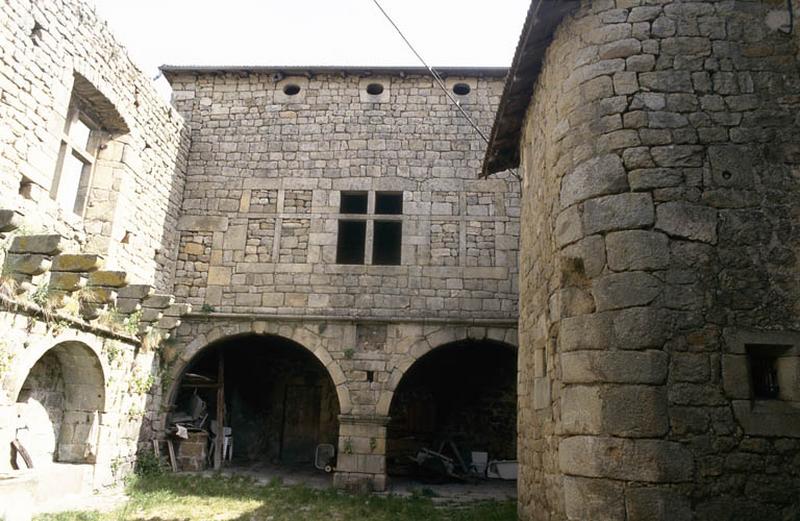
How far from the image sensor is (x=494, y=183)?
886cm

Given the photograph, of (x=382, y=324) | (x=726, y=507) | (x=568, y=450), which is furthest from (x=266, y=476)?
(x=726, y=507)

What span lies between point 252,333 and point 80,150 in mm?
3290

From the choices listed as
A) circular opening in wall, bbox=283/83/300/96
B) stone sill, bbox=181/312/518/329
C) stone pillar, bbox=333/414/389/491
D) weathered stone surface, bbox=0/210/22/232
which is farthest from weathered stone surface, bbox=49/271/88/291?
circular opening in wall, bbox=283/83/300/96

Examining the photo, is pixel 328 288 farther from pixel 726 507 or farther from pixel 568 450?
pixel 726 507

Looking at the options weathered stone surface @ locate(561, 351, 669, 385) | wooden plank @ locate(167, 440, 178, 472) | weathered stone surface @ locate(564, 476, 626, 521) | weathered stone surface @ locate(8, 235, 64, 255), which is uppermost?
weathered stone surface @ locate(8, 235, 64, 255)

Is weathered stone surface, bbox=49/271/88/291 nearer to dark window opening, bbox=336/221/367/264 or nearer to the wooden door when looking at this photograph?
dark window opening, bbox=336/221/367/264

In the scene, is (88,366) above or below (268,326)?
below

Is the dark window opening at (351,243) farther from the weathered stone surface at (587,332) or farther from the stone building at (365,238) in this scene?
the weathered stone surface at (587,332)

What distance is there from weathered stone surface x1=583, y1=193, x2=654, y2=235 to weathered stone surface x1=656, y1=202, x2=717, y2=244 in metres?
0.07

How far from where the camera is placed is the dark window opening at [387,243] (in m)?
11.0

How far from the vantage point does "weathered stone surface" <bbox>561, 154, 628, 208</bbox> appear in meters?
3.28

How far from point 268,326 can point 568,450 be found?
592cm

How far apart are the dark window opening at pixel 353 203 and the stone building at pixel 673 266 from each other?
553 cm

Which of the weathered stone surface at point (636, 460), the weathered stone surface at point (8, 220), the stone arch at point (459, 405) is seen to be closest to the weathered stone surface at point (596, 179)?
the weathered stone surface at point (636, 460)
